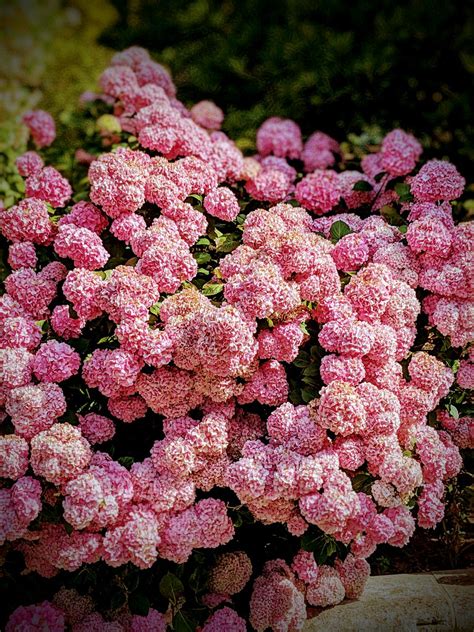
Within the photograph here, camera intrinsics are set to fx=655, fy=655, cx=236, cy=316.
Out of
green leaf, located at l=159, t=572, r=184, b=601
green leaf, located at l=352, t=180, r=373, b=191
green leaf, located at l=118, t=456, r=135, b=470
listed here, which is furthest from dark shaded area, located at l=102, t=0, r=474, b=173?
green leaf, located at l=159, t=572, r=184, b=601

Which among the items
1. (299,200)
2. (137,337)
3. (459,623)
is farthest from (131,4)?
(459,623)

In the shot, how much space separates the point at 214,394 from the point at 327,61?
2.27 m

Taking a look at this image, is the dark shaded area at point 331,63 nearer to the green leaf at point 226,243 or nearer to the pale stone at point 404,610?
the green leaf at point 226,243

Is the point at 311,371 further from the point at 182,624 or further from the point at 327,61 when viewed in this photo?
the point at 327,61

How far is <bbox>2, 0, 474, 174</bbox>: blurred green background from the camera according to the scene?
3.47 metres

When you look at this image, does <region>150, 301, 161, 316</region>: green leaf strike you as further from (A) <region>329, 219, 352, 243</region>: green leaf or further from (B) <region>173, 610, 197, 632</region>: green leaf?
(B) <region>173, 610, 197, 632</region>: green leaf

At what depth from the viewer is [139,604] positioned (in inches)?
81.8

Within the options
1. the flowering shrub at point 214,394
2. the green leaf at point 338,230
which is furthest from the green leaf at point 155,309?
the green leaf at point 338,230

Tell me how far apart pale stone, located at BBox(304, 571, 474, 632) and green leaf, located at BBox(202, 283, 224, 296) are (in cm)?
121

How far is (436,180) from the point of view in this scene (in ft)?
8.07

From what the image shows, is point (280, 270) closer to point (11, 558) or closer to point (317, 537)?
point (317, 537)

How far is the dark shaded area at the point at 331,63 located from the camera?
3.47m

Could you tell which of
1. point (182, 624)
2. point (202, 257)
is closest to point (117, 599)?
point (182, 624)

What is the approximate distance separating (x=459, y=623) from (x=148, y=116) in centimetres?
229
